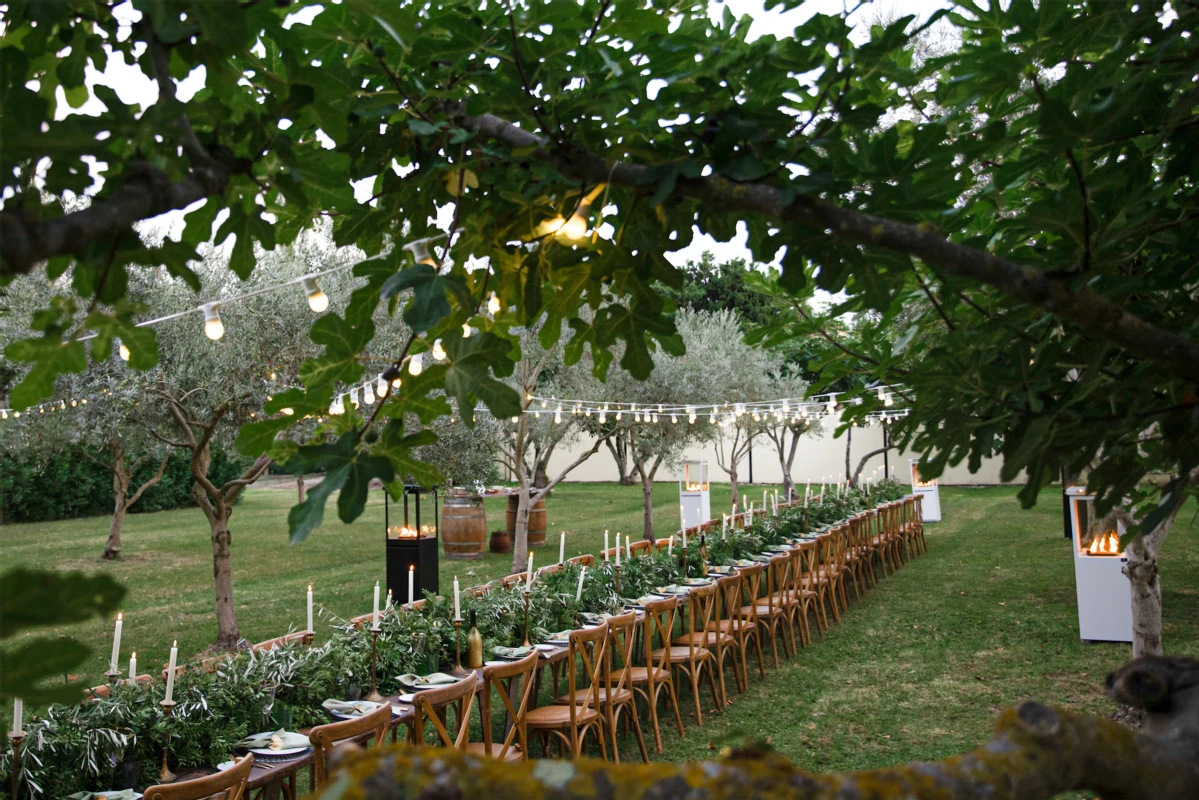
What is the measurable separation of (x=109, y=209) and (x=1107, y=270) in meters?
1.34

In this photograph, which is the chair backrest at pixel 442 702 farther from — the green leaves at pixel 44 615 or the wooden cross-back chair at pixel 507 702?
the green leaves at pixel 44 615

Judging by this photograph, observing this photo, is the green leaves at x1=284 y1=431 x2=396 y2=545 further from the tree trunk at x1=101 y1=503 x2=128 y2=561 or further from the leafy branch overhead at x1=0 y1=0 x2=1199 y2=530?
the tree trunk at x1=101 y1=503 x2=128 y2=561

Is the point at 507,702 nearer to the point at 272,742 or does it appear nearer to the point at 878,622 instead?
the point at 272,742

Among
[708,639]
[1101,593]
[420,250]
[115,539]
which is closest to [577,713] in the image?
[708,639]

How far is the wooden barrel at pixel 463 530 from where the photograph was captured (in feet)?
46.7

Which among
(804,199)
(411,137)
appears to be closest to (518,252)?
(411,137)

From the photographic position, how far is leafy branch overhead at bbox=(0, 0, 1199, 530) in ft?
3.05

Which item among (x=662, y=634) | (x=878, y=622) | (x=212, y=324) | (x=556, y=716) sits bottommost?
(x=878, y=622)

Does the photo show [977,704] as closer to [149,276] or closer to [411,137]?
[411,137]

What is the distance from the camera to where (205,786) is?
9.22 ft

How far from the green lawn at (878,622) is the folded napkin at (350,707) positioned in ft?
3.64

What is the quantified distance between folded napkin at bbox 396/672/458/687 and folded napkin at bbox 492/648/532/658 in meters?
0.37

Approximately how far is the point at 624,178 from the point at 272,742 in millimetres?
3109

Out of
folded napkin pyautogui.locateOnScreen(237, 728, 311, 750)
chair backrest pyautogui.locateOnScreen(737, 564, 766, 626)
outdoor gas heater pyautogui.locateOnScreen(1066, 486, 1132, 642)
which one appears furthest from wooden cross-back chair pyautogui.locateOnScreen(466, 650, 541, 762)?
outdoor gas heater pyautogui.locateOnScreen(1066, 486, 1132, 642)
